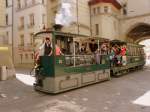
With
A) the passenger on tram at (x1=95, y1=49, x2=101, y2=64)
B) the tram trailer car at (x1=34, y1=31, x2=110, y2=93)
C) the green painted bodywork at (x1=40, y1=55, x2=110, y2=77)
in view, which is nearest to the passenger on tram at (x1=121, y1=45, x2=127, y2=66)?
the passenger on tram at (x1=95, y1=49, x2=101, y2=64)

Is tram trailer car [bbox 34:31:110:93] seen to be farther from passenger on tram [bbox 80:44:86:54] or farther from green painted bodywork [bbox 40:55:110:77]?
passenger on tram [bbox 80:44:86:54]

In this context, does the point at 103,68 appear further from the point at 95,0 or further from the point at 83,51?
the point at 95,0

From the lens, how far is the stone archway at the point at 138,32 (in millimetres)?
35028

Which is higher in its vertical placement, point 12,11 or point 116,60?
point 12,11

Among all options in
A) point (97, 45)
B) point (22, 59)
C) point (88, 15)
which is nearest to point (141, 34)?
point (88, 15)

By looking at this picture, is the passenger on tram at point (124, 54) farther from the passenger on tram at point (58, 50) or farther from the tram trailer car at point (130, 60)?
the passenger on tram at point (58, 50)

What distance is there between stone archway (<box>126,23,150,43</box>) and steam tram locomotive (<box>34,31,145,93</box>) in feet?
65.5

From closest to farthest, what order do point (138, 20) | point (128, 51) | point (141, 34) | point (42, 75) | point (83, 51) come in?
point (42, 75) → point (83, 51) → point (128, 51) → point (138, 20) → point (141, 34)

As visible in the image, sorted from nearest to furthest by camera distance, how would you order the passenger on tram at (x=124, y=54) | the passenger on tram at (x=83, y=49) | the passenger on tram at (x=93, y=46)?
the passenger on tram at (x=83, y=49), the passenger on tram at (x=93, y=46), the passenger on tram at (x=124, y=54)

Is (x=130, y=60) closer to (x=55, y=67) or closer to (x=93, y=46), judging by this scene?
(x=93, y=46)

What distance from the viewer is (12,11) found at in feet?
117

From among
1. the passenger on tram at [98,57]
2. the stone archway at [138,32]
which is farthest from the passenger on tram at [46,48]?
the stone archway at [138,32]

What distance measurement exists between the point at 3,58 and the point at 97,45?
7.15 m

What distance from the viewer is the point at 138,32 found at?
38.8 meters
